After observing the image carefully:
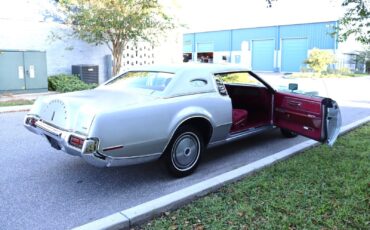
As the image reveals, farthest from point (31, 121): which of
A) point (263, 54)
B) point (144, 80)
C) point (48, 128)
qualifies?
point (263, 54)

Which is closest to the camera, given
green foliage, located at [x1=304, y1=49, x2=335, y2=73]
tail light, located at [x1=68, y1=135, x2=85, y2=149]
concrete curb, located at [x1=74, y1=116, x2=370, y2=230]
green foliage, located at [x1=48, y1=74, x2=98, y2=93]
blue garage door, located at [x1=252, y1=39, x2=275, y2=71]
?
concrete curb, located at [x1=74, y1=116, x2=370, y2=230]

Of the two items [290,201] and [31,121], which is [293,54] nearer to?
[290,201]

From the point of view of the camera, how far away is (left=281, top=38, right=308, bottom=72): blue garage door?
3728 cm

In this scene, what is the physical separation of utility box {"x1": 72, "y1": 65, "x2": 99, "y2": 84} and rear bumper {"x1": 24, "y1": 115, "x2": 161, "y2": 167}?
11560mm

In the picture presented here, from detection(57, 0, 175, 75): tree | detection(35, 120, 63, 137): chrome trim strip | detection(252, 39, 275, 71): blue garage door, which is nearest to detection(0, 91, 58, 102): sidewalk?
detection(57, 0, 175, 75): tree

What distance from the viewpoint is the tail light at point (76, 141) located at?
364 centimetres

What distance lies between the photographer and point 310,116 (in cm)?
505

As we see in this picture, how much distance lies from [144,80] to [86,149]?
66.7 inches

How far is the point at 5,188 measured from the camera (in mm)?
4164

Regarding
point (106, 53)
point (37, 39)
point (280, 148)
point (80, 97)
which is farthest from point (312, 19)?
point (80, 97)

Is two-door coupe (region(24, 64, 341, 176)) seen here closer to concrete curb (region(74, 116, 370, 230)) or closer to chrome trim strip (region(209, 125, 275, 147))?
chrome trim strip (region(209, 125, 275, 147))

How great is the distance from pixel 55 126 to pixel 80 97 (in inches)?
18.5

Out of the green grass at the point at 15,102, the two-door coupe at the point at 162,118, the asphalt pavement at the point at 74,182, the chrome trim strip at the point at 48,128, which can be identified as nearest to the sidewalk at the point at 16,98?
the green grass at the point at 15,102

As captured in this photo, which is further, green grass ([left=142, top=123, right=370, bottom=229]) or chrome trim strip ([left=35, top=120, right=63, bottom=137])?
chrome trim strip ([left=35, top=120, right=63, bottom=137])
